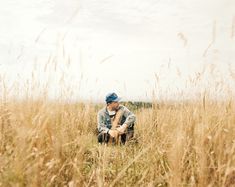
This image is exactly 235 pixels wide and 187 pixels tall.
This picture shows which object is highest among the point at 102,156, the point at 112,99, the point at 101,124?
the point at 112,99

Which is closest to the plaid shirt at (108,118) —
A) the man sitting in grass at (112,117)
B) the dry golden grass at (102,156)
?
the man sitting in grass at (112,117)

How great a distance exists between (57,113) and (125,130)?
2.60 m

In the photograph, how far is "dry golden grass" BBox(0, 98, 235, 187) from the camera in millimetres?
2174

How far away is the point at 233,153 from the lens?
2.58 meters

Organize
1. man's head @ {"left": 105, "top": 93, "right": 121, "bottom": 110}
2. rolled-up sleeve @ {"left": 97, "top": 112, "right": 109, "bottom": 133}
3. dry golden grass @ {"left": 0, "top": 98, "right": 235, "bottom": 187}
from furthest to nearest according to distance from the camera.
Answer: man's head @ {"left": 105, "top": 93, "right": 121, "bottom": 110} < rolled-up sleeve @ {"left": 97, "top": 112, "right": 109, "bottom": 133} < dry golden grass @ {"left": 0, "top": 98, "right": 235, "bottom": 187}

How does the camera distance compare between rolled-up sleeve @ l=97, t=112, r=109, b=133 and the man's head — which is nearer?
rolled-up sleeve @ l=97, t=112, r=109, b=133

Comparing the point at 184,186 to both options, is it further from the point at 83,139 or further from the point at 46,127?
the point at 46,127

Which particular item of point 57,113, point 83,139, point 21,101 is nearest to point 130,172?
point 83,139

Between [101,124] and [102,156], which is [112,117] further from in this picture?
[102,156]

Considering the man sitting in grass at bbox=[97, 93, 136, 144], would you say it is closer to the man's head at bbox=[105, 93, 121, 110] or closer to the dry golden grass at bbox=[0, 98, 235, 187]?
the man's head at bbox=[105, 93, 121, 110]

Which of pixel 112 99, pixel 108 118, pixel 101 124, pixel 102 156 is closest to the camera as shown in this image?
pixel 102 156

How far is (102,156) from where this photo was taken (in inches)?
114

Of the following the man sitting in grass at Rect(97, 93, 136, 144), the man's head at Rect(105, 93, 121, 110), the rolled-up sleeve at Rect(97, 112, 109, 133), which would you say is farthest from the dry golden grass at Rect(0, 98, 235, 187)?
the man's head at Rect(105, 93, 121, 110)

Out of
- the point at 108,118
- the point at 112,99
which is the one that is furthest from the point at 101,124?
the point at 112,99
